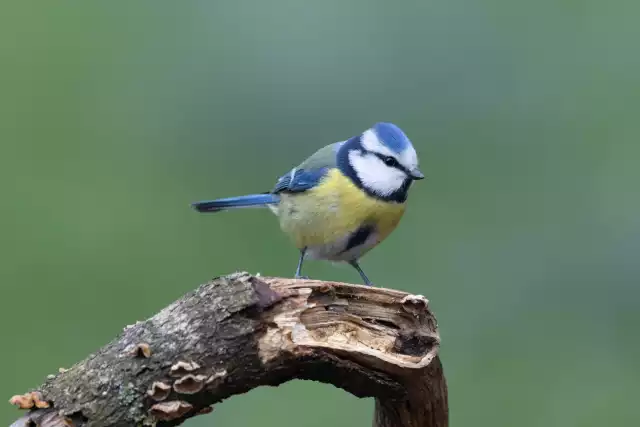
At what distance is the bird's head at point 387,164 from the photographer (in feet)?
Answer: 5.09

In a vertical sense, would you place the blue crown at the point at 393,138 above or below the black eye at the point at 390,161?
above

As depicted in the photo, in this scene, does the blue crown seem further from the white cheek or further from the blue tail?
the blue tail

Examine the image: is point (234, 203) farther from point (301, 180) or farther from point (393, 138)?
point (393, 138)

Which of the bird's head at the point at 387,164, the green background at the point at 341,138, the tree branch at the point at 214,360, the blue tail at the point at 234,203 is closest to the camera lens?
the tree branch at the point at 214,360

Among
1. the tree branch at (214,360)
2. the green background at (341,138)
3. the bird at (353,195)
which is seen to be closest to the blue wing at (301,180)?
the bird at (353,195)

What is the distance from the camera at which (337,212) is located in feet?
5.19

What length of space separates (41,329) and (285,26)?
1.26 m

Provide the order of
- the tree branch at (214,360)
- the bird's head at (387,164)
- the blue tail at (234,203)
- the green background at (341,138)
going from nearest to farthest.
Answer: the tree branch at (214,360) < the bird's head at (387,164) < the blue tail at (234,203) < the green background at (341,138)

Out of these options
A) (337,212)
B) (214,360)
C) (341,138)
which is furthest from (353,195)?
(341,138)

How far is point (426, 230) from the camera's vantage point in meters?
2.63

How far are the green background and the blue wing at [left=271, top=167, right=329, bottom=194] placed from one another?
2.58 ft

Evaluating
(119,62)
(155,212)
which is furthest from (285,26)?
(155,212)

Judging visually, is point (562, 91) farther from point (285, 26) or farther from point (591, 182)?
point (285, 26)

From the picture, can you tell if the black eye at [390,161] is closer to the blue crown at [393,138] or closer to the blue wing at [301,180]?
the blue crown at [393,138]
